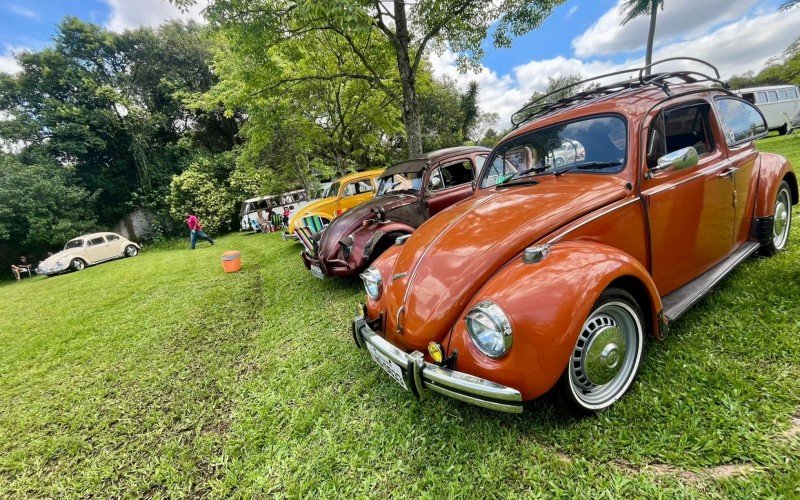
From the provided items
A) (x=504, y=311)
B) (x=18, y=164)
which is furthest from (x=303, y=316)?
(x=18, y=164)

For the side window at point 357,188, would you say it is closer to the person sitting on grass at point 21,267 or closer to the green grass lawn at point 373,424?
the green grass lawn at point 373,424

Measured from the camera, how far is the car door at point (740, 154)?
2963 mm

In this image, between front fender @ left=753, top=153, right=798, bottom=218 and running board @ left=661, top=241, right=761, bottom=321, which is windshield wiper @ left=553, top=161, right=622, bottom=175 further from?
front fender @ left=753, top=153, right=798, bottom=218

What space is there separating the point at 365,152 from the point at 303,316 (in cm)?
1944

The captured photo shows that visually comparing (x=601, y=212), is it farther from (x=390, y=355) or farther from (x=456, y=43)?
(x=456, y=43)

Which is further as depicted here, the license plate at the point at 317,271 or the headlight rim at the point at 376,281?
the license plate at the point at 317,271

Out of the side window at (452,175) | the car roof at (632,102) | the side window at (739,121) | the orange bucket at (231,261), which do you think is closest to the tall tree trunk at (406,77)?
the side window at (452,175)

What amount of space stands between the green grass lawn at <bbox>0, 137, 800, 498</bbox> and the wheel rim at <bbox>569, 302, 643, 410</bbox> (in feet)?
0.37

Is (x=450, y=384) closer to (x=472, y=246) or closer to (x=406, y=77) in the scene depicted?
(x=472, y=246)

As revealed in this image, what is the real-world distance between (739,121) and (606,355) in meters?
3.05

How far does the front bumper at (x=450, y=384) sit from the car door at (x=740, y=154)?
2.98 metres

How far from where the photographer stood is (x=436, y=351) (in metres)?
1.91

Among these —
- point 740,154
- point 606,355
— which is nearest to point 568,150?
point 606,355

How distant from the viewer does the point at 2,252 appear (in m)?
16.5
